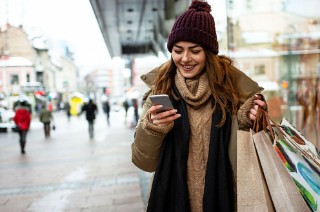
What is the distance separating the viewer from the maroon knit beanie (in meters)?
1.66

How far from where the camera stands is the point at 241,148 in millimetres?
1432

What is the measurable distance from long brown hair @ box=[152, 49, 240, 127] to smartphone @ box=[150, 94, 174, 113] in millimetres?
235

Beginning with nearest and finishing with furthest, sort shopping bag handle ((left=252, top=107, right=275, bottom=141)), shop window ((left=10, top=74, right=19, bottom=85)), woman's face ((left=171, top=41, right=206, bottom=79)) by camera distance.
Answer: shopping bag handle ((left=252, top=107, right=275, bottom=141)) < woman's face ((left=171, top=41, right=206, bottom=79)) < shop window ((left=10, top=74, right=19, bottom=85))

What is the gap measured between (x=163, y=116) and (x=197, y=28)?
46 cm

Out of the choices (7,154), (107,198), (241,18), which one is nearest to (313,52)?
(241,18)

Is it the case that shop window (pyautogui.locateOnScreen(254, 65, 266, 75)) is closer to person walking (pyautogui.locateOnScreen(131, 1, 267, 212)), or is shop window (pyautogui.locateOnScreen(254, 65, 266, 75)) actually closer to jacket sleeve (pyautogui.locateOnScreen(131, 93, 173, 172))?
person walking (pyautogui.locateOnScreen(131, 1, 267, 212))

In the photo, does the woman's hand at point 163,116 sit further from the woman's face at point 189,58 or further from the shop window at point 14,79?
the shop window at point 14,79

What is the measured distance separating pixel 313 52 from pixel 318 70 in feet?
1.45

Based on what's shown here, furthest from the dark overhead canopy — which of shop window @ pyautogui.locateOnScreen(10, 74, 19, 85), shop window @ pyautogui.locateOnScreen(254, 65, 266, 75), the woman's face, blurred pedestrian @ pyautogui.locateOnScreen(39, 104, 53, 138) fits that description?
shop window @ pyautogui.locateOnScreen(10, 74, 19, 85)

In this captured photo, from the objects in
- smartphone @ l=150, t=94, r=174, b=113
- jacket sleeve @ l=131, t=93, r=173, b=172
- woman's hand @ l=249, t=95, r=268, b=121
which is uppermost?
smartphone @ l=150, t=94, r=174, b=113

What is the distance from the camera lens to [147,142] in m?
1.63

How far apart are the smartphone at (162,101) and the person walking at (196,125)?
0.02 m

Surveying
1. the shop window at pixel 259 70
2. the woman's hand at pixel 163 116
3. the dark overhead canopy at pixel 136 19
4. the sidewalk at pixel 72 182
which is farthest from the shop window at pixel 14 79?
the woman's hand at pixel 163 116

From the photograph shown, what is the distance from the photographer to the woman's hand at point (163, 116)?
151cm
